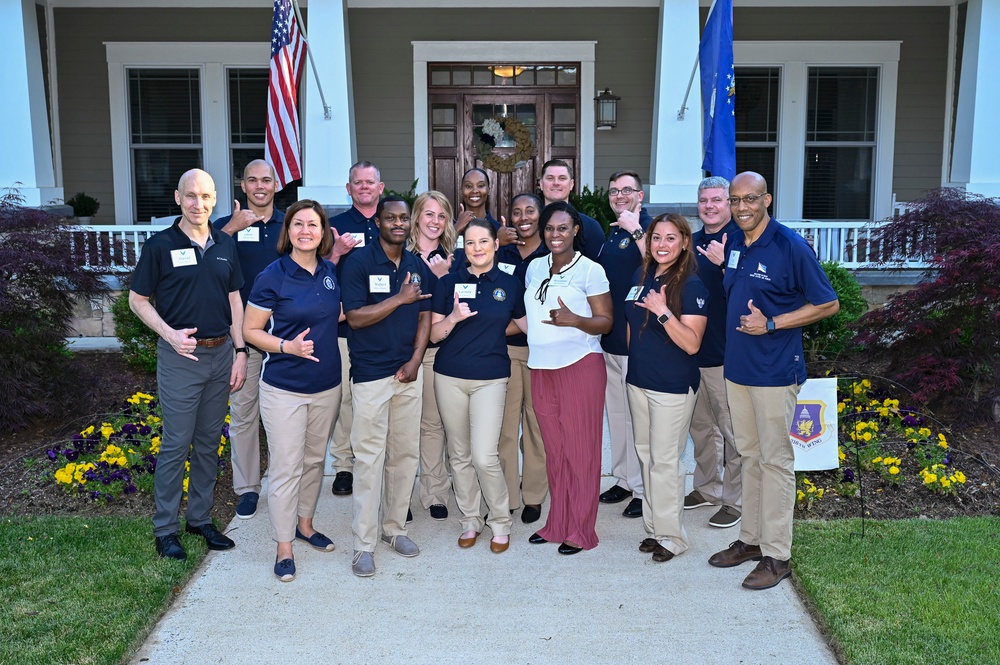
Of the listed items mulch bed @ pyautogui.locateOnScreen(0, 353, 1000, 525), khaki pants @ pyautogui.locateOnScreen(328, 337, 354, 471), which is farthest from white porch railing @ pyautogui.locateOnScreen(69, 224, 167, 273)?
khaki pants @ pyautogui.locateOnScreen(328, 337, 354, 471)

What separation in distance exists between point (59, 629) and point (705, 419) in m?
3.51

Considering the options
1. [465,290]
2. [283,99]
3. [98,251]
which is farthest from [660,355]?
[283,99]

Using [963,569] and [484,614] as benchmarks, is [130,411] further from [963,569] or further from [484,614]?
[963,569]

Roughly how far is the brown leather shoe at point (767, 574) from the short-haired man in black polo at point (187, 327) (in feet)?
8.93

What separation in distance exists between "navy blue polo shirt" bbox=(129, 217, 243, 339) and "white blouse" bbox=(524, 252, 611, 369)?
62.3 inches

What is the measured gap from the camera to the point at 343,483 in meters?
5.86

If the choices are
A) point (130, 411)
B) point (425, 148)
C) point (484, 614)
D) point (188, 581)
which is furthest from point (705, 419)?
point (425, 148)

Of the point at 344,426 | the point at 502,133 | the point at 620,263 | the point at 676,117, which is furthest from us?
the point at 502,133

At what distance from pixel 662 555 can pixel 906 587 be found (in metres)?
1.15

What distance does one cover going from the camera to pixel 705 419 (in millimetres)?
5430

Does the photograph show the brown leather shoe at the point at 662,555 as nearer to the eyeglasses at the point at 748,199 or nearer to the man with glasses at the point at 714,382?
the man with glasses at the point at 714,382

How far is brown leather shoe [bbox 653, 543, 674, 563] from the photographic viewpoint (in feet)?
Result: 15.6

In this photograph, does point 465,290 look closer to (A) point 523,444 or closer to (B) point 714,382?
(A) point 523,444

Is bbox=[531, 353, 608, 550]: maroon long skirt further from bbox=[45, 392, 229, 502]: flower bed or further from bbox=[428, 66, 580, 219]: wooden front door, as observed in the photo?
bbox=[428, 66, 580, 219]: wooden front door
